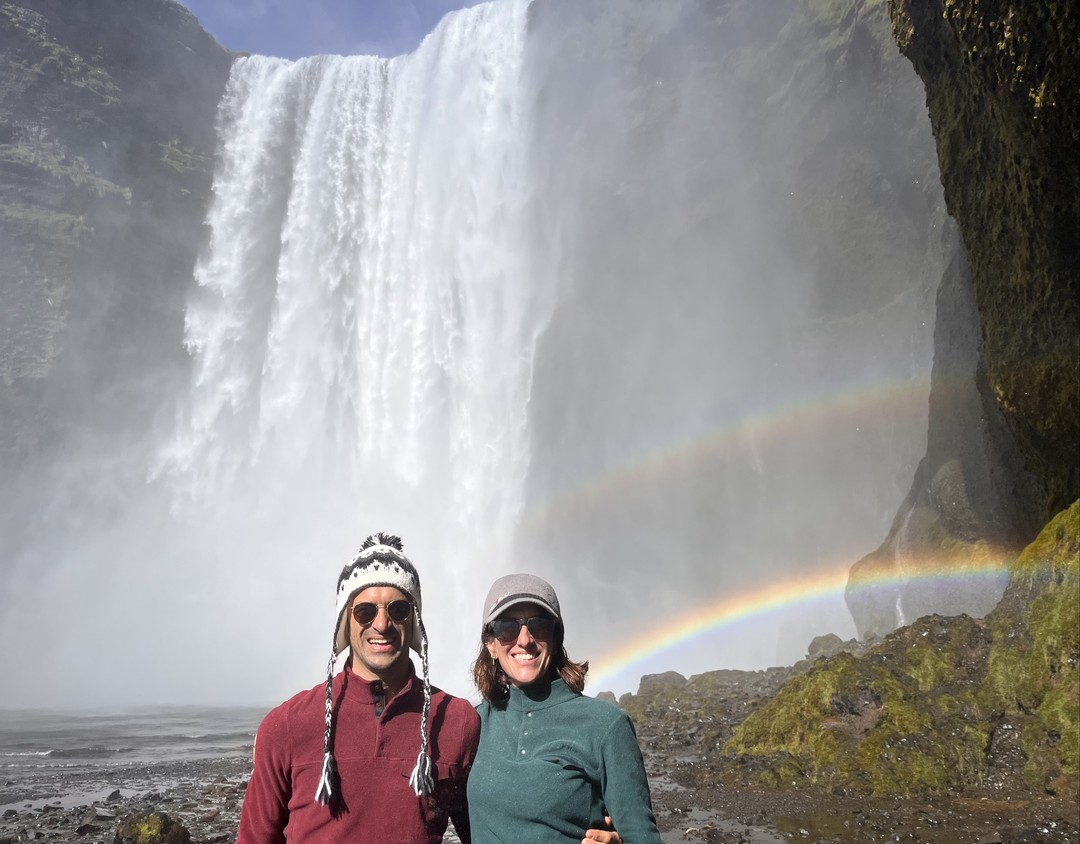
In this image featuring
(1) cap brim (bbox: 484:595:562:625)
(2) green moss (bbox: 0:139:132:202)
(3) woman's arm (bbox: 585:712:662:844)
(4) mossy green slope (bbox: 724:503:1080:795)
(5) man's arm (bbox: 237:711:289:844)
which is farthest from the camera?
(2) green moss (bbox: 0:139:132:202)

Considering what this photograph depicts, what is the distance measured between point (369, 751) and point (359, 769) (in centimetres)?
7

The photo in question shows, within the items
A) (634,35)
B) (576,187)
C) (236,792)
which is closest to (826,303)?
(576,187)

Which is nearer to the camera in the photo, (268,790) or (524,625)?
(268,790)

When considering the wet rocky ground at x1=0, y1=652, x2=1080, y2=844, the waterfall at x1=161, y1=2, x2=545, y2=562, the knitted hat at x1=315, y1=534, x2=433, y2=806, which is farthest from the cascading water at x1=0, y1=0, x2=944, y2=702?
the knitted hat at x1=315, y1=534, x2=433, y2=806

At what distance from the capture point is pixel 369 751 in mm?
2904

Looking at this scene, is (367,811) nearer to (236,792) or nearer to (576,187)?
(236,792)

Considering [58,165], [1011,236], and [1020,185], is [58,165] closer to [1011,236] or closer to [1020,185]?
[1011,236]

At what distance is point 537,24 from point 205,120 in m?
25.1

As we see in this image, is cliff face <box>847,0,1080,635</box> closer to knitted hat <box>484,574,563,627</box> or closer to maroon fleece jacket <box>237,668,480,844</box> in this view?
knitted hat <box>484,574,563,627</box>

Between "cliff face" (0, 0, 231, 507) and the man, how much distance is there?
5320cm

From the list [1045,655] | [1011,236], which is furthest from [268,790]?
[1011,236]

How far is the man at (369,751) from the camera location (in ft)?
9.27

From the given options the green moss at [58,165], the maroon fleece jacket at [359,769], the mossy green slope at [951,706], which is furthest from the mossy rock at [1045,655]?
the green moss at [58,165]

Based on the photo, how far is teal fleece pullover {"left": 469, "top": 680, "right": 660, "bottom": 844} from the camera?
2.66 m
